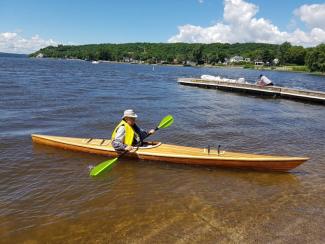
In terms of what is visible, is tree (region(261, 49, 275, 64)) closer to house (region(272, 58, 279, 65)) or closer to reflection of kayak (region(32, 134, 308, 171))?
house (region(272, 58, 279, 65))

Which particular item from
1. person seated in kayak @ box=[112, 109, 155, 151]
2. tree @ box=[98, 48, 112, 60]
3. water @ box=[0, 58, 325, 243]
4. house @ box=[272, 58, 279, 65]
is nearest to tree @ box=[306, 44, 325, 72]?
house @ box=[272, 58, 279, 65]

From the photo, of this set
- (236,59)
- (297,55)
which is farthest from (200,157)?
(236,59)

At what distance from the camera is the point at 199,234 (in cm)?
688

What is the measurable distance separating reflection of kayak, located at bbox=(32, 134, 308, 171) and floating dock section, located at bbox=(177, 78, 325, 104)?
66.2ft

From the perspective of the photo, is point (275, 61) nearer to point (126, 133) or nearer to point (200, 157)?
point (200, 157)

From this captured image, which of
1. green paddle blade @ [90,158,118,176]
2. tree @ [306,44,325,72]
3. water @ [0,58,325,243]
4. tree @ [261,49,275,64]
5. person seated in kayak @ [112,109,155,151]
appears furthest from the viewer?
tree @ [261,49,275,64]

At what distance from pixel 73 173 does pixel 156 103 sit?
16.1m

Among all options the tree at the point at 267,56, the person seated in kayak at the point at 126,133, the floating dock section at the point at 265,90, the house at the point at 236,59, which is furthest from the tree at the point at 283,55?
the person seated in kayak at the point at 126,133

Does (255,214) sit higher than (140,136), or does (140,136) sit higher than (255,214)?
(140,136)

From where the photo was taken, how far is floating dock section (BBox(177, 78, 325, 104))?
28855 millimetres

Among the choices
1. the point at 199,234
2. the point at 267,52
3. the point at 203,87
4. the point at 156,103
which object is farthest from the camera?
the point at 267,52

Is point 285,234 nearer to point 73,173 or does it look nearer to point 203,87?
point 73,173

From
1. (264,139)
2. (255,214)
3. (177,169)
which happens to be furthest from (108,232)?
(264,139)

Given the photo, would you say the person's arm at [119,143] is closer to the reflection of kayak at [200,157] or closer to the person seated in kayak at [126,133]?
the person seated in kayak at [126,133]
